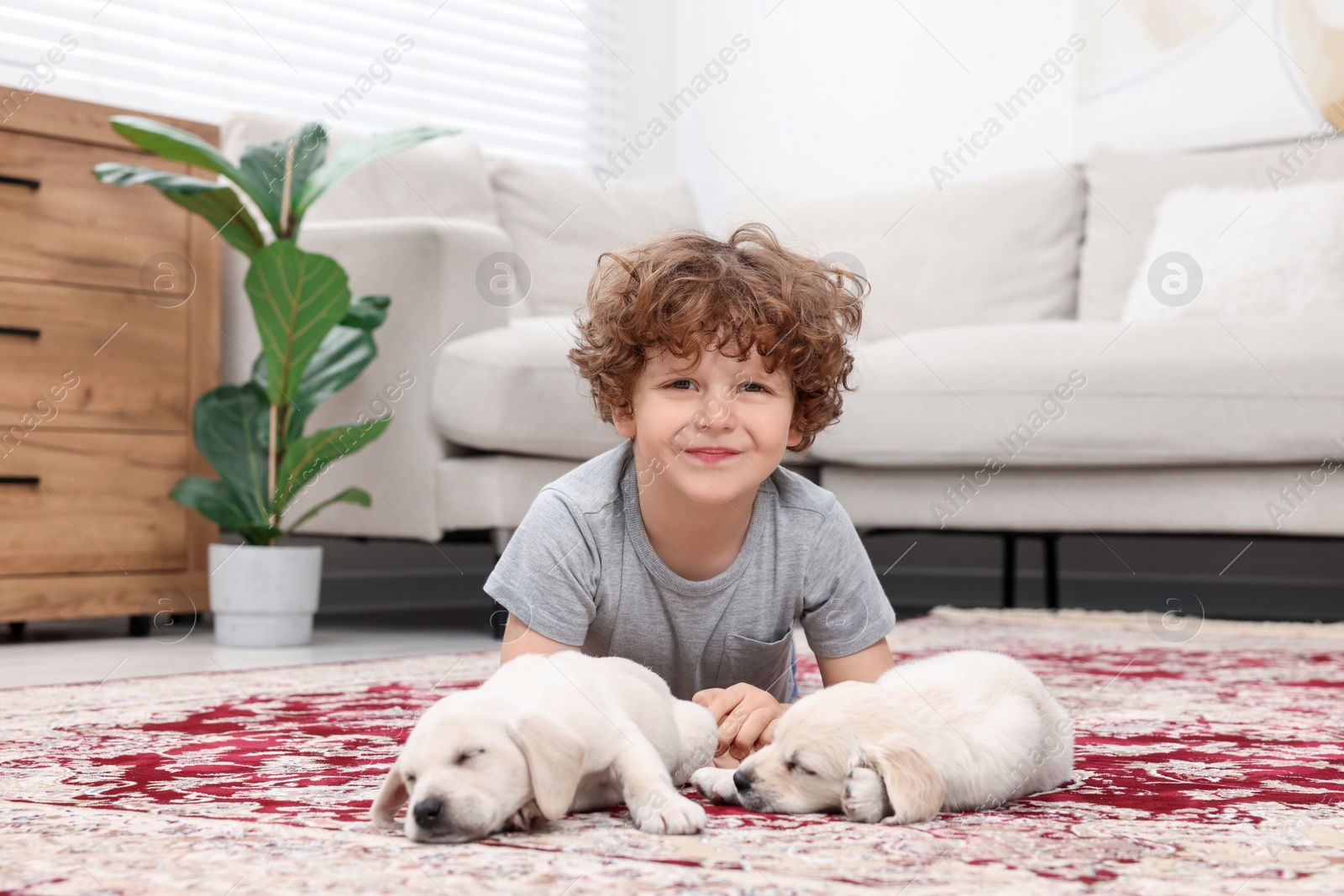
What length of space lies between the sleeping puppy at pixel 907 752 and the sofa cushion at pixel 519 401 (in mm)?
1352

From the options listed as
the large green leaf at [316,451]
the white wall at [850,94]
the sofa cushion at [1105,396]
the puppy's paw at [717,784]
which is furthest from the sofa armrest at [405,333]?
the white wall at [850,94]

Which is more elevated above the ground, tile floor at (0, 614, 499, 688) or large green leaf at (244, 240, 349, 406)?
large green leaf at (244, 240, 349, 406)

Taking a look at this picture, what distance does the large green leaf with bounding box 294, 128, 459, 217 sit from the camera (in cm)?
227

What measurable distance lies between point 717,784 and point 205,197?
5.71 feet

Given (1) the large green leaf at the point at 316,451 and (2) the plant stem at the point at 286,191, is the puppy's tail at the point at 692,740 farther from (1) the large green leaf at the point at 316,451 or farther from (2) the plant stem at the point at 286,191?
(2) the plant stem at the point at 286,191

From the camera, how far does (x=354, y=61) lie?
375 centimetres

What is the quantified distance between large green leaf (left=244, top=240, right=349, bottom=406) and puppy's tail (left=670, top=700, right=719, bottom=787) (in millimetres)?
1389

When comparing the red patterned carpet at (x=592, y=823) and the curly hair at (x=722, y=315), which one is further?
the curly hair at (x=722, y=315)

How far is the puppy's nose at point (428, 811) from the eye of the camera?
827mm

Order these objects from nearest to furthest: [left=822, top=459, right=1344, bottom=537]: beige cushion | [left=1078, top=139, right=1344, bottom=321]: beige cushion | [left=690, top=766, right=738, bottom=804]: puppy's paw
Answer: [left=690, top=766, right=738, bottom=804]: puppy's paw < [left=822, top=459, right=1344, bottom=537]: beige cushion < [left=1078, top=139, right=1344, bottom=321]: beige cushion

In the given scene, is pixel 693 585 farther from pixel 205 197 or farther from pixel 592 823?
pixel 205 197

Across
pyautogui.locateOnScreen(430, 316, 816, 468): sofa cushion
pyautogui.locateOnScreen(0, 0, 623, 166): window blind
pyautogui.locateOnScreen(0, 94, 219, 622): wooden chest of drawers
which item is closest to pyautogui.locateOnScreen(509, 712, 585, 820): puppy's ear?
pyautogui.locateOnScreen(430, 316, 816, 468): sofa cushion

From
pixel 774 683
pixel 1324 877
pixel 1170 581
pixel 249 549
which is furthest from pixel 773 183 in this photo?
pixel 1324 877

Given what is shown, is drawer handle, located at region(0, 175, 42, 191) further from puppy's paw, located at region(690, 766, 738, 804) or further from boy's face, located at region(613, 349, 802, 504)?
puppy's paw, located at region(690, 766, 738, 804)
